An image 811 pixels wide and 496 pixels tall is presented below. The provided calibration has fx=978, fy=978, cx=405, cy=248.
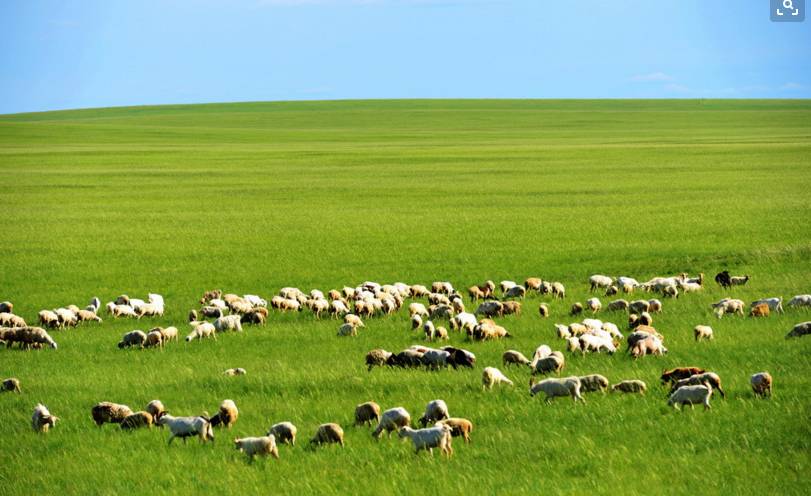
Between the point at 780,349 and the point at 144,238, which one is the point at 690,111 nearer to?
the point at 144,238

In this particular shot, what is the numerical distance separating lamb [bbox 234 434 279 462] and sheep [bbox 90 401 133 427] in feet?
7.98

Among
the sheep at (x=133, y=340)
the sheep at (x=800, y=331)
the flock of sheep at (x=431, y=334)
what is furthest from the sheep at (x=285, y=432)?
the sheep at (x=800, y=331)

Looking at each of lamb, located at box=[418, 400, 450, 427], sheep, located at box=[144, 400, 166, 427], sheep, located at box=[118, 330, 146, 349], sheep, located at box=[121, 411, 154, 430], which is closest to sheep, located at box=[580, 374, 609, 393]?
lamb, located at box=[418, 400, 450, 427]

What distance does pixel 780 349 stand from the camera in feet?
52.1

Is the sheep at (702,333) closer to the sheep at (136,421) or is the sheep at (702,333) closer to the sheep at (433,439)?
the sheep at (433,439)

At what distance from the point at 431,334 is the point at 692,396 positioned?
21.1 feet

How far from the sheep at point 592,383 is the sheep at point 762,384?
195cm

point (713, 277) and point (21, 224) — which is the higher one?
point (21, 224)

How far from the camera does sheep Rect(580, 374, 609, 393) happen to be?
1363cm

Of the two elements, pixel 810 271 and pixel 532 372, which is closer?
pixel 532 372

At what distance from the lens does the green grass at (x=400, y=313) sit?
36.3ft

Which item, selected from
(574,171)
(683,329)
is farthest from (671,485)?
(574,171)

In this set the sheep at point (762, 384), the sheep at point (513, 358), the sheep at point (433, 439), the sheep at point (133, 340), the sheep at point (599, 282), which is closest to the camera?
the sheep at point (433, 439)

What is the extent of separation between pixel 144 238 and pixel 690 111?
6883 inches
